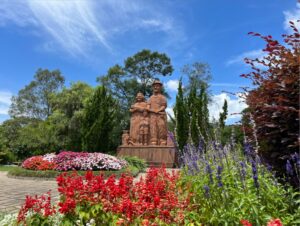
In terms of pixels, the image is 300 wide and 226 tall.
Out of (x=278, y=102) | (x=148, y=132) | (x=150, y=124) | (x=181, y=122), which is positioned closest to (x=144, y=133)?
(x=148, y=132)

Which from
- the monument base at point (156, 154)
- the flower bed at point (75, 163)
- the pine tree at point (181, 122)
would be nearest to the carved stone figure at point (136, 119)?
the monument base at point (156, 154)

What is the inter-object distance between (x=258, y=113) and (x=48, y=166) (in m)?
8.43

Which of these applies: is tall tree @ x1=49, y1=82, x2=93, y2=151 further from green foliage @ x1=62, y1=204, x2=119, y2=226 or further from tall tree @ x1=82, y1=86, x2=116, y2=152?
green foliage @ x1=62, y1=204, x2=119, y2=226

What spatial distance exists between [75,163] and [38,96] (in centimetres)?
2233

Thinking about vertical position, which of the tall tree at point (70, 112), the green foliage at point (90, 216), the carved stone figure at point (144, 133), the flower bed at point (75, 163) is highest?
the tall tree at point (70, 112)

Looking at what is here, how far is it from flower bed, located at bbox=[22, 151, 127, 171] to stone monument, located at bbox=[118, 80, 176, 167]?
437 centimetres

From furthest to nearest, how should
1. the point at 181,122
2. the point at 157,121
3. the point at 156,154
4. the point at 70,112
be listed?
the point at 70,112 → the point at 157,121 → the point at 156,154 → the point at 181,122

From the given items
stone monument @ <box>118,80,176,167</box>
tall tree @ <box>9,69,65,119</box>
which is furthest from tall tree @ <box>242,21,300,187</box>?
tall tree @ <box>9,69,65,119</box>

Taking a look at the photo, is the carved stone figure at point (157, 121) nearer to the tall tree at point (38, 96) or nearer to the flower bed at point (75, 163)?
the flower bed at point (75, 163)

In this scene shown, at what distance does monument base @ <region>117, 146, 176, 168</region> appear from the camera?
1404 centimetres

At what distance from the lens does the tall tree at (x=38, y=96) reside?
94.9 feet

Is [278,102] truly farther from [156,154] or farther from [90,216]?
[156,154]

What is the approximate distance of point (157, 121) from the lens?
51.3ft

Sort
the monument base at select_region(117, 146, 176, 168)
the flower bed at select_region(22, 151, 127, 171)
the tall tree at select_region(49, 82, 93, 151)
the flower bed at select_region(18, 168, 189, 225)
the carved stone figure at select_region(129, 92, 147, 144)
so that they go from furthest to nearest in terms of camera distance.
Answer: the tall tree at select_region(49, 82, 93, 151) → the carved stone figure at select_region(129, 92, 147, 144) → the monument base at select_region(117, 146, 176, 168) → the flower bed at select_region(22, 151, 127, 171) → the flower bed at select_region(18, 168, 189, 225)
